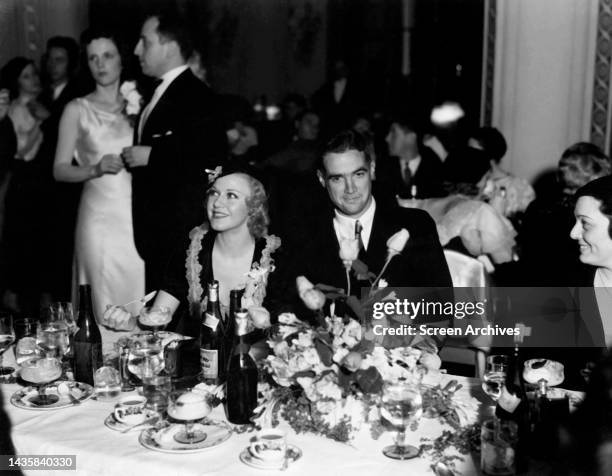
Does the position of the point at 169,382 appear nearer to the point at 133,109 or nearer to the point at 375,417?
the point at 375,417

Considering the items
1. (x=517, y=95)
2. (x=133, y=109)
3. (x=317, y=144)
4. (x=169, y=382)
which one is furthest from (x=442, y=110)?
(x=169, y=382)

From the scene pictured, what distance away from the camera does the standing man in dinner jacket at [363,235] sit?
2.52 m

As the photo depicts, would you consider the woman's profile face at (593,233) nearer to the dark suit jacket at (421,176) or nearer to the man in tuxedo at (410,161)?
the dark suit jacket at (421,176)

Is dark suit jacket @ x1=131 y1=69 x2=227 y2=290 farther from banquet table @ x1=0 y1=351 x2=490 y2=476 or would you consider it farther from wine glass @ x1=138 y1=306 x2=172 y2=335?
banquet table @ x1=0 y1=351 x2=490 y2=476

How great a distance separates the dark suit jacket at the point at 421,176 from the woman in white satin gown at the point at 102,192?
1468 millimetres

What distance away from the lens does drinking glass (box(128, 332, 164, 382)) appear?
1.90 m

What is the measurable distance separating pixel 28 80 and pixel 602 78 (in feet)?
12.9

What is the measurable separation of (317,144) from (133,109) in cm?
171

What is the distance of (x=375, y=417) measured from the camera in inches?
65.1

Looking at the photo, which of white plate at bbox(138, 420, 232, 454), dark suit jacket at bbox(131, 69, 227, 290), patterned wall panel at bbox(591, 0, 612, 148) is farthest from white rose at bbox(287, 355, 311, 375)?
patterned wall panel at bbox(591, 0, 612, 148)

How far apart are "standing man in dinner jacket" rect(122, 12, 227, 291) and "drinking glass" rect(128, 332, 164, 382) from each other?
1.36m

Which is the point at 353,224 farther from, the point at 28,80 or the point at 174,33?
the point at 28,80

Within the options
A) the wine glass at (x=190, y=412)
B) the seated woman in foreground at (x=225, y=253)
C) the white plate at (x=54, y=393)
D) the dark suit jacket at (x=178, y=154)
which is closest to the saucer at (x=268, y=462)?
the wine glass at (x=190, y=412)

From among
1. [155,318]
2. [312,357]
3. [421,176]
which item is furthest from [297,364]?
[421,176]
